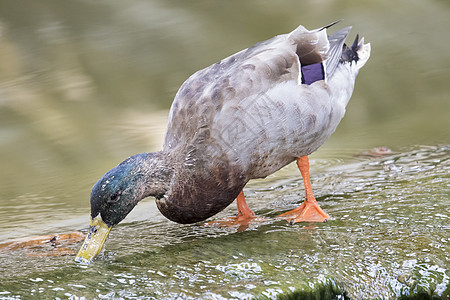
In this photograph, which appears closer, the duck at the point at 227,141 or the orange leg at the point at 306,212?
the duck at the point at 227,141

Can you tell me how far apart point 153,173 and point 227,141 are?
365 mm

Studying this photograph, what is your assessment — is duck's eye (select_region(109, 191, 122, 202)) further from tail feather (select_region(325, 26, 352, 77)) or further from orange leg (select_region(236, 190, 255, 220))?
tail feather (select_region(325, 26, 352, 77))

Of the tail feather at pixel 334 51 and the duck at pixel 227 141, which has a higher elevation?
the tail feather at pixel 334 51

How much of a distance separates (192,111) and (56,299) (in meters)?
1.23

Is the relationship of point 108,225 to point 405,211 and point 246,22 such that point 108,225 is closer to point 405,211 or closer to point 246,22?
point 405,211

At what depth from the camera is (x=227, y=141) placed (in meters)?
3.03

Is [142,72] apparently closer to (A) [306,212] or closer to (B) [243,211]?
(B) [243,211]

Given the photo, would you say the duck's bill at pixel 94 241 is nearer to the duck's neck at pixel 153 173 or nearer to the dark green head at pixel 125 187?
the dark green head at pixel 125 187

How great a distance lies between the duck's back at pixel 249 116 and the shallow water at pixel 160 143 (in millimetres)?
306

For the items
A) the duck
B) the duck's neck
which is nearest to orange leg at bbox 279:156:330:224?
the duck

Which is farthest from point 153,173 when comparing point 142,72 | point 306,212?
point 142,72

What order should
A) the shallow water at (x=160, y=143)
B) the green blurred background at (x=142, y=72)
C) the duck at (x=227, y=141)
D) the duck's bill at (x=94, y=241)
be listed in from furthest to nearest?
the green blurred background at (x=142, y=72) < the duck at (x=227, y=141) < the duck's bill at (x=94, y=241) < the shallow water at (x=160, y=143)

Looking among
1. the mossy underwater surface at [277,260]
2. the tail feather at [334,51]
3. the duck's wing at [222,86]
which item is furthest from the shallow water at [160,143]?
the tail feather at [334,51]

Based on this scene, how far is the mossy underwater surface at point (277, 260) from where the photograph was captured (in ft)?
7.55
